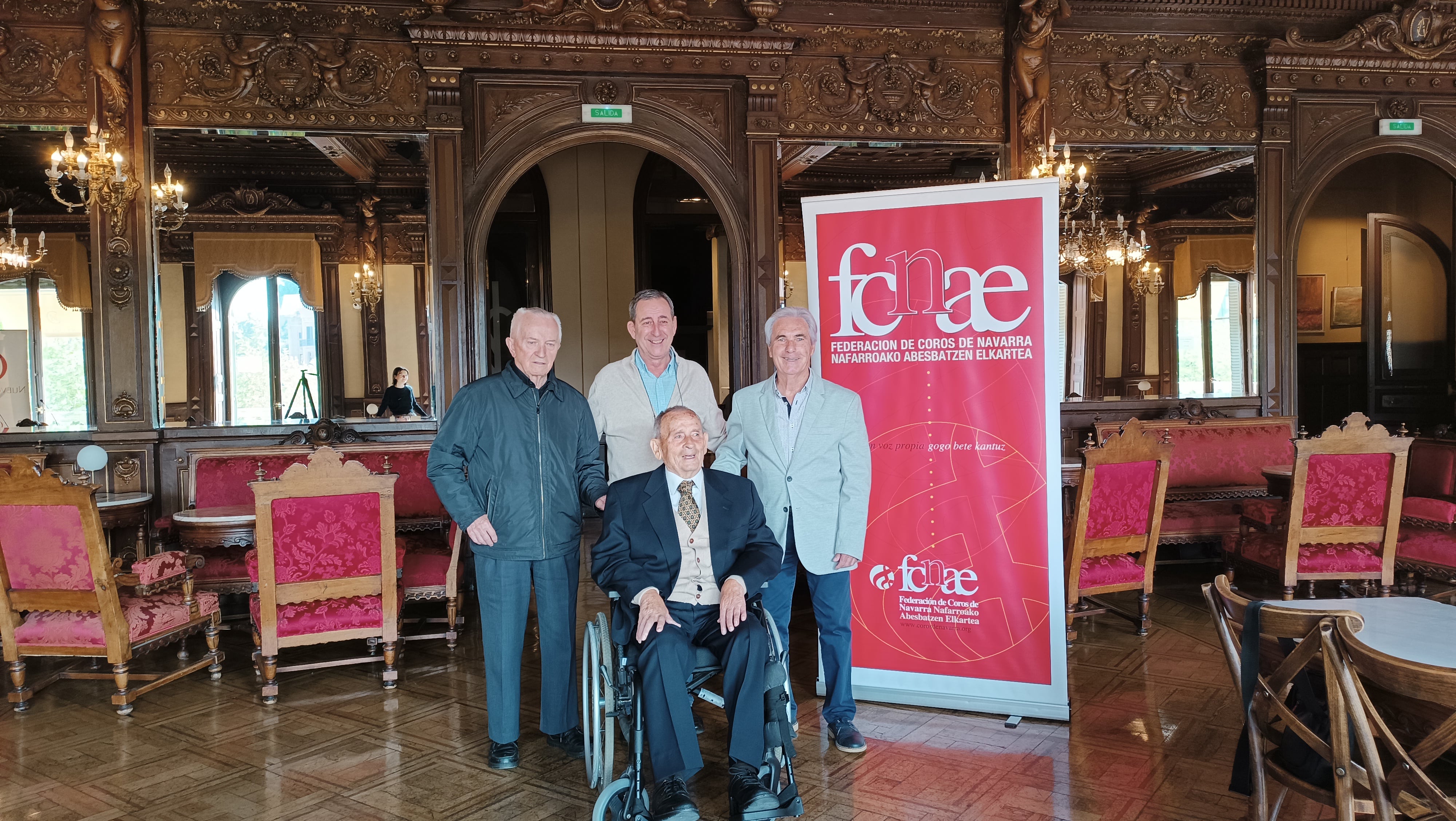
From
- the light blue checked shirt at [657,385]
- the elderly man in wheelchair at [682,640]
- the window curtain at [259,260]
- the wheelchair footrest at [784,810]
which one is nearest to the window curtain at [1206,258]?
the light blue checked shirt at [657,385]

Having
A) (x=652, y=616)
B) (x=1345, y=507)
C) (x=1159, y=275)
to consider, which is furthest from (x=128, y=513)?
(x=1159, y=275)

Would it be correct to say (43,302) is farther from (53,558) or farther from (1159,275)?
(1159,275)

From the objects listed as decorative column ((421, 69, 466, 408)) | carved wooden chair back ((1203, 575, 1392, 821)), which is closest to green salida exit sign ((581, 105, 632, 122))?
decorative column ((421, 69, 466, 408))

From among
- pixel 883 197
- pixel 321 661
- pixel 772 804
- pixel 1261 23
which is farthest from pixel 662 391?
pixel 1261 23

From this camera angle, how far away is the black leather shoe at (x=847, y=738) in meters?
3.46

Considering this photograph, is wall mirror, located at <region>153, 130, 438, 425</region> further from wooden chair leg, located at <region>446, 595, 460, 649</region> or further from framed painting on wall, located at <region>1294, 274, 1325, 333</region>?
framed painting on wall, located at <region>1294, 274, 1325, 333</region>

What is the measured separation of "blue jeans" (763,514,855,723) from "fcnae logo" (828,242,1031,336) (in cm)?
97

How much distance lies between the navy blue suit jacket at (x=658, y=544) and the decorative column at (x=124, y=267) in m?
4.45

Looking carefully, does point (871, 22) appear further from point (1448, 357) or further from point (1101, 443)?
point (1448, 357)

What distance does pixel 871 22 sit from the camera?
6.55 meters

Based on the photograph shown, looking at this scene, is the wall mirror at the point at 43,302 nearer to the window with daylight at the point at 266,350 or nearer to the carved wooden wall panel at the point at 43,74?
the carved wooden wall panel at the point at 43,74

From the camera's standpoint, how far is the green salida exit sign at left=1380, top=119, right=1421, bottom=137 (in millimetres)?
7062

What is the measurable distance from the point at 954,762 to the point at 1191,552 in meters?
4.44

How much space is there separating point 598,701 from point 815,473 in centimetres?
117
